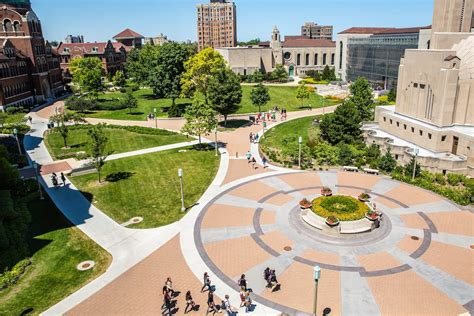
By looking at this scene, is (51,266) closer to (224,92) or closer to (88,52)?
(224,92)

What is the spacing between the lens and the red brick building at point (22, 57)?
6800cm

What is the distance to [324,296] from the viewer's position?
19.0m

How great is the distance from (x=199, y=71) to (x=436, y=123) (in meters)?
38.3

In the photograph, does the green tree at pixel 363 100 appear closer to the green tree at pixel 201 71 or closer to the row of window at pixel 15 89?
the green tree at pixel 201 71

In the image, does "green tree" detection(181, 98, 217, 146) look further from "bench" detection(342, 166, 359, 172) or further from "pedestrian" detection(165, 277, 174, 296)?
"pedestrian" detection(165, 277, 174, 296)

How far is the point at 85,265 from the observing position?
2223 cm

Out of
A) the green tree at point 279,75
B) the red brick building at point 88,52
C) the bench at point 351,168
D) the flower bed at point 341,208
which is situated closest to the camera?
the flower bed at point 341,208

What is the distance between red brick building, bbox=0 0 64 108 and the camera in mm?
68000

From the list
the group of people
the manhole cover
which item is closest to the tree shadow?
the group of people

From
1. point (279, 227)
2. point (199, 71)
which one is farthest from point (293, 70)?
point (279, 227)

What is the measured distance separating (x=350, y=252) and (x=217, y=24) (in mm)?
177397

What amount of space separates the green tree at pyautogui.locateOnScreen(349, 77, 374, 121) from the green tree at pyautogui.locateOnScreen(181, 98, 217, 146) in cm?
2250

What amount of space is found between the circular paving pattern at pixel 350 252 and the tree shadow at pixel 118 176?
1090 centimetres

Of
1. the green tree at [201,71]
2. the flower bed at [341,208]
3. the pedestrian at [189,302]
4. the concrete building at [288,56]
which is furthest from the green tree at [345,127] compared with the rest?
the concrete building at [288,56]
